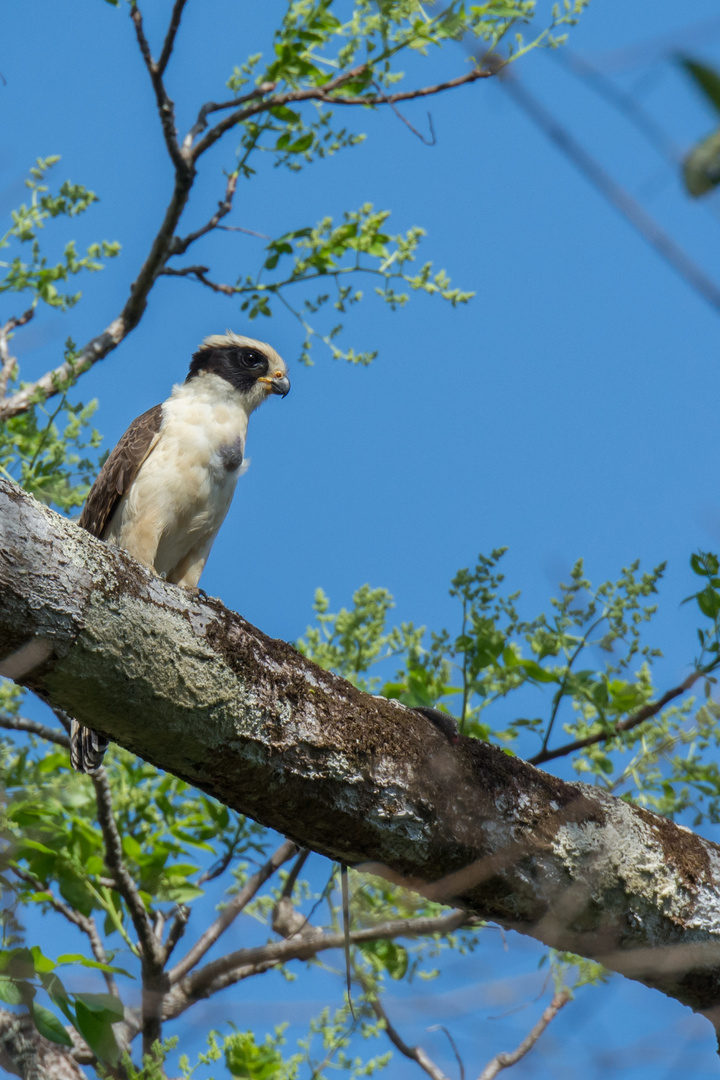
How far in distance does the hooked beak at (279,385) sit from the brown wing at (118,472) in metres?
0.84

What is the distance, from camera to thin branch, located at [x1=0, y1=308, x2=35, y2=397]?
5.84m

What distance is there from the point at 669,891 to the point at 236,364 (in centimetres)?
376

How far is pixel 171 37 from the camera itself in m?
5.61

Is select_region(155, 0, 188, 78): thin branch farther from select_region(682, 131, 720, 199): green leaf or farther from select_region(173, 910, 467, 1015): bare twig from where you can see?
select_region(682, 131, 720, 199): green leaf

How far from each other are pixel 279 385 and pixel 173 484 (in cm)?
123

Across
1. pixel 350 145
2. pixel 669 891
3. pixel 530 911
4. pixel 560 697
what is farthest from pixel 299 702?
pixel 350 145

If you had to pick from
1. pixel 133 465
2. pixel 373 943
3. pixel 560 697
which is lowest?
pixel 373 943

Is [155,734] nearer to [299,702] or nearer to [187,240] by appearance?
[299,702]

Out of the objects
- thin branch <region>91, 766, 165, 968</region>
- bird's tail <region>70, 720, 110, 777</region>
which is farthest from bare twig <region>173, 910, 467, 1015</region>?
bird's tail <region>70, 720, 110, 777</region>

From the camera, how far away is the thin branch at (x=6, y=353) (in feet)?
19.1

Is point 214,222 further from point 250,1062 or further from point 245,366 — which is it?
point 250,1062

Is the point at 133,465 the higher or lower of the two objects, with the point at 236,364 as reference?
lower

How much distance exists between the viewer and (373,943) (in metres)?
4.64

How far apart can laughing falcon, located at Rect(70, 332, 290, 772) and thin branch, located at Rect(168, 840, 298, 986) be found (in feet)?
4.67
